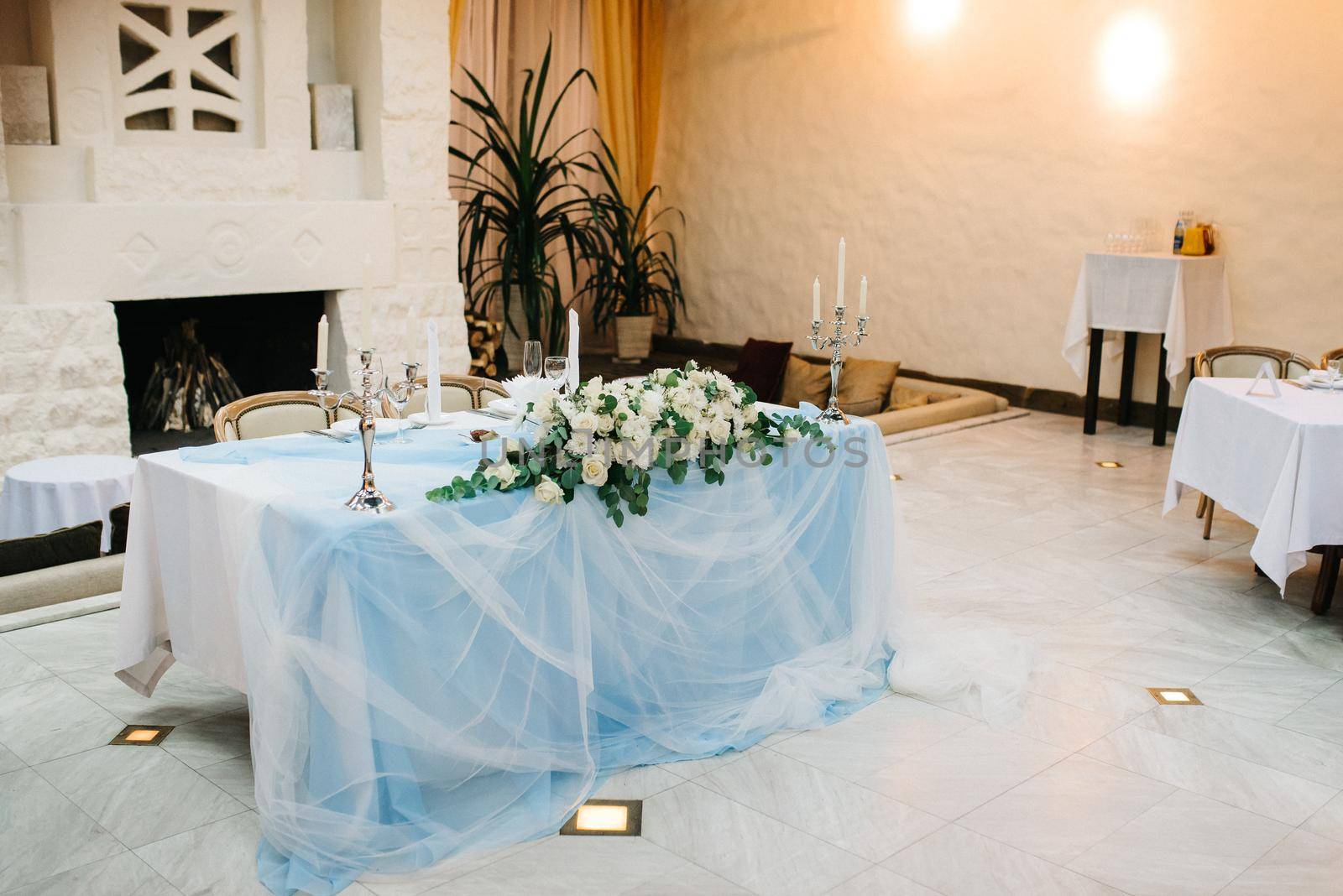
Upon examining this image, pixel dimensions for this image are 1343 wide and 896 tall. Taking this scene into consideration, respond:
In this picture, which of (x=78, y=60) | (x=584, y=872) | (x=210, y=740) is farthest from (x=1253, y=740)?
(x=78, y=60)

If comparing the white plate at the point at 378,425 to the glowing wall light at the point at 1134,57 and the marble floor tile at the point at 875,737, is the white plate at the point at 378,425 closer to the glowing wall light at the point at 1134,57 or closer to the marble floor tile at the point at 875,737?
the marble floor tile at the point at 875,737

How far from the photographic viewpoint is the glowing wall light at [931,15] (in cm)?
803

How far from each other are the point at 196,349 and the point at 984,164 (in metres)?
4.95

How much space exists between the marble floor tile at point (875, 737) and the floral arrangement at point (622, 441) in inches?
29.5

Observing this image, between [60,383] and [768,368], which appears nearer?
[60,383]

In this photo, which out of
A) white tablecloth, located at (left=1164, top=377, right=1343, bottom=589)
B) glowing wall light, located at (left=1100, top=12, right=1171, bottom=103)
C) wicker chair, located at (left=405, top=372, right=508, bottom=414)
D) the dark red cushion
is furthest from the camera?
the dark red cushion

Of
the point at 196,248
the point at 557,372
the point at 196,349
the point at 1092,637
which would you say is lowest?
the point at 1092,637

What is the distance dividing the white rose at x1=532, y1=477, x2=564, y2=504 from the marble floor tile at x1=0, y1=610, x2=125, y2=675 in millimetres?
1581

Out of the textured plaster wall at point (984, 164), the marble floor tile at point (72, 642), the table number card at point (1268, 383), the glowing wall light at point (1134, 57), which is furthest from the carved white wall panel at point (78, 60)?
the glowing wall light at point (1134, 57)

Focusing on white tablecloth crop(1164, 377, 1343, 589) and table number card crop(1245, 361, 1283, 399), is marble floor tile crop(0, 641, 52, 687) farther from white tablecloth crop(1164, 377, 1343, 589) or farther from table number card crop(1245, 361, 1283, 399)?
table number card crop(1245, 361, 1283, 399)

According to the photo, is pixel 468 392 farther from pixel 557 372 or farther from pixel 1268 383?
pixel 1268 383

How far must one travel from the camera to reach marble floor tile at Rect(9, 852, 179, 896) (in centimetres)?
254

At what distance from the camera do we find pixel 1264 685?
12.1ft

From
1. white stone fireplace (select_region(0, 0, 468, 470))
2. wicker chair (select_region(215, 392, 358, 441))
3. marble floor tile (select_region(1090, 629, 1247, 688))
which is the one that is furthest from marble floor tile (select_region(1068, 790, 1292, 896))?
white stone fireplace (select_region(0, 0, 468, 470))
